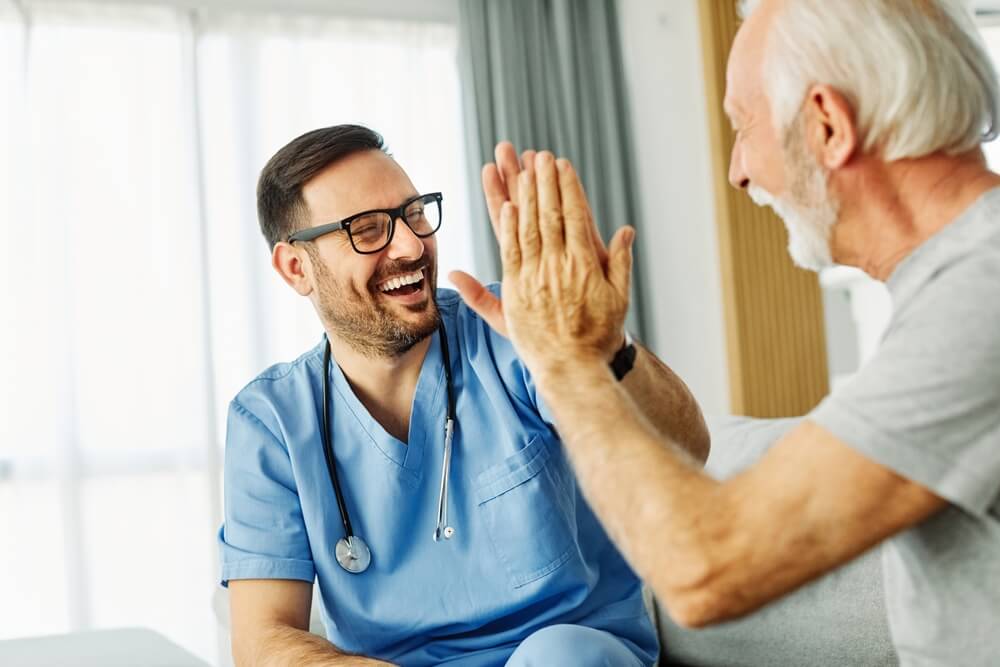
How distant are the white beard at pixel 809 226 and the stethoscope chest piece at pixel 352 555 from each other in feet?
Answer: 2.69

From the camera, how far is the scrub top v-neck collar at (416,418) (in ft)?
5.72

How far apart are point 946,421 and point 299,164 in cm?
122

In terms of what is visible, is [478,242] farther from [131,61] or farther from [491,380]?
[491,380]

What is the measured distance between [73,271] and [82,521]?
0.84 meters

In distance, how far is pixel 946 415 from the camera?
923 millimetres

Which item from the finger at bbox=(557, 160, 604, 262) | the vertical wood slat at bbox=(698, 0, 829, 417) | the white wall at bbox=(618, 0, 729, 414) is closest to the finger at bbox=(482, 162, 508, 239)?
the finger at bbox=(557, 160, 604, 262)

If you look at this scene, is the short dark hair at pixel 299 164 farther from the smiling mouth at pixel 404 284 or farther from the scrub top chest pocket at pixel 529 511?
the scrub top chest pocket at pixel 529 511

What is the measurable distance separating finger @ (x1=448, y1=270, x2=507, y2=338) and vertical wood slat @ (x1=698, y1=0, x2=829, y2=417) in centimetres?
242

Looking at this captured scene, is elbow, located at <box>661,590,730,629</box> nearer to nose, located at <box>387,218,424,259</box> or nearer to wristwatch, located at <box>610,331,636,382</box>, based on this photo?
wristwatch, located at <box>610,331,636,382</box>

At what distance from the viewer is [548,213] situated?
1.27 meters

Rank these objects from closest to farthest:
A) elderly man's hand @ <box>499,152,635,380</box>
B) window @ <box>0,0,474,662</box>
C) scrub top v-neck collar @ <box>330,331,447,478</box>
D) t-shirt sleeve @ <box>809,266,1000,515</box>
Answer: t-shirt sleeve @ <box>809,266,1000,515</box> → elderly man's hand @ <box>499,152,635,380</box> → scrub top v-neck collar @ <box>330,331,447,478</box> → window @ <box>0,0,474,662</box>

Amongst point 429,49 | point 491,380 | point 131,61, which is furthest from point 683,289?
point 491,380

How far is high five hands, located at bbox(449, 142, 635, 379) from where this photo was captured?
1219 mm

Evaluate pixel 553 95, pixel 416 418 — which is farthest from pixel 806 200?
pixel 553 95
